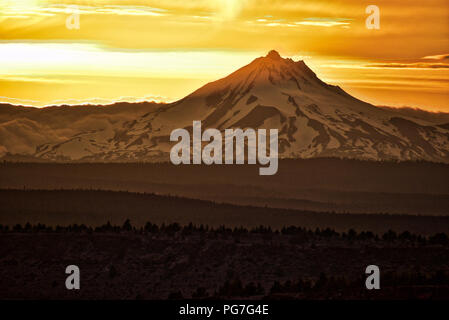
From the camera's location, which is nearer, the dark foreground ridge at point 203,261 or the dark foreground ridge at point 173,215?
the dark foreground ridge at point 203,261

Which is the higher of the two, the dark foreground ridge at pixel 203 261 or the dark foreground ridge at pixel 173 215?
the dark foreground ridge at pixel 173 215

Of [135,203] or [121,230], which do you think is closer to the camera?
[121,230]

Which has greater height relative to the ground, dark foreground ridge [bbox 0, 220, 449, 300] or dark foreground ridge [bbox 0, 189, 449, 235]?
dark foreground ridge [bbox 0, 189, 449, 235]

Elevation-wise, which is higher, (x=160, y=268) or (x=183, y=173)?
(x=183, y=173)

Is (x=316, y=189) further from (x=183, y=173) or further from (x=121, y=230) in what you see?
Answer: (x=121, y=230)

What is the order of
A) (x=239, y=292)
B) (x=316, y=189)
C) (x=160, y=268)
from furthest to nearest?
(x=316, y=189)
(x=160, y=268)
(x=239, y=292)

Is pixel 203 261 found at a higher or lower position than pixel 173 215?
lower

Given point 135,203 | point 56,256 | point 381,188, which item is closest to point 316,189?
point 381,188

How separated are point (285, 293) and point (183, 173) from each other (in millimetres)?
142550

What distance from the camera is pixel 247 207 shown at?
131250 mm

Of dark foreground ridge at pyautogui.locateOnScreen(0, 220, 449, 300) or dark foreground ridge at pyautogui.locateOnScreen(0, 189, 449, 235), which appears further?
dark foreground ridge at pyautogui.locateOnScreen(0, 189, 449, 235)

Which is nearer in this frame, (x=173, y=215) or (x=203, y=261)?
(x=203, y=261)
